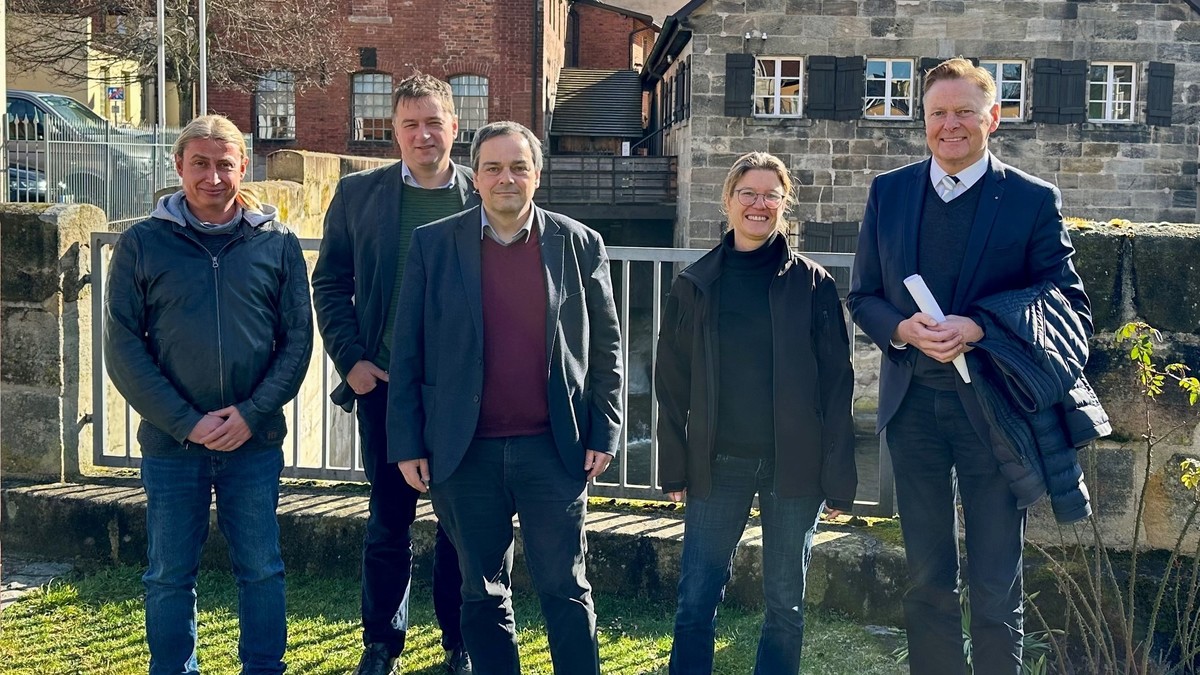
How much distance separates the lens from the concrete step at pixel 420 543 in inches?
180

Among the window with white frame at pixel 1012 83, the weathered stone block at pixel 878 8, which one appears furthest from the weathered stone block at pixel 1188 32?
the weathered stone block at pixel 878 8

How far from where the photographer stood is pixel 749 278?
3.50 metres

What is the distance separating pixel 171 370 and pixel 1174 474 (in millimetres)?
3303

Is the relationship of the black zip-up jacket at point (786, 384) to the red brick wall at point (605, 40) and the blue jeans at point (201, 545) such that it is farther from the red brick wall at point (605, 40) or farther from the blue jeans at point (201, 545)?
the red brick wall at point (605, 40)

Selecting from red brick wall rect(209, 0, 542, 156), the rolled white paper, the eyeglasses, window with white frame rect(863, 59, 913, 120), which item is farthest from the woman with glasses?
red brick wall rect(209, 0, 542, 156)

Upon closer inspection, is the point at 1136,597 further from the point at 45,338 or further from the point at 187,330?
the point at 45,338

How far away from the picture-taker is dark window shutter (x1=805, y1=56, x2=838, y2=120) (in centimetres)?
2188

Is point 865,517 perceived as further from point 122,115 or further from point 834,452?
point 122,115

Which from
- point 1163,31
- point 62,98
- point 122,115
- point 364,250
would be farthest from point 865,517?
point 122,115

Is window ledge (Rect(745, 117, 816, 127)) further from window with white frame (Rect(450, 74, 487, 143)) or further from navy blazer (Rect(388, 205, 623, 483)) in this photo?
navy blazer (Rect(388, 205, 623, 483))

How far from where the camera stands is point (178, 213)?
353cm

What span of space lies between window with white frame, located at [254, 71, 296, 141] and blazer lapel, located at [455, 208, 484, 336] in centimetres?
2800

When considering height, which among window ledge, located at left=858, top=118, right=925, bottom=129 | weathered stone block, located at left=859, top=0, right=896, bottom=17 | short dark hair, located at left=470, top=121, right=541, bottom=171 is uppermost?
weathered stone block, located at left=859, top=0, right=896, bottom=17

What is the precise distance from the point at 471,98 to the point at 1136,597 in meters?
26.6
